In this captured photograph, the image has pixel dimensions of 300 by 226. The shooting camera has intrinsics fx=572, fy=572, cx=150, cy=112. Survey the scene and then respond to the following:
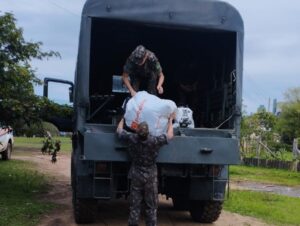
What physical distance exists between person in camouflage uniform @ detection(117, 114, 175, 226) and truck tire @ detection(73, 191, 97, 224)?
1.09 m

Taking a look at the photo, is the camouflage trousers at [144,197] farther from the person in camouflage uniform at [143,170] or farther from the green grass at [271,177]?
the green grass at [271,177]

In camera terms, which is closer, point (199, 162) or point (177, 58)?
point (199, 162)

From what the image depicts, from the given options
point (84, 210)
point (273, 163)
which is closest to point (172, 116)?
point (84, 210)

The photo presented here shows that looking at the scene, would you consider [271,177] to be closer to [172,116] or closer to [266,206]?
[266,206]

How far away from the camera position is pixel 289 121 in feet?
155

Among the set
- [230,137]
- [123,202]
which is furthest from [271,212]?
[230,137]

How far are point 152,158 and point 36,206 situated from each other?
121 inches

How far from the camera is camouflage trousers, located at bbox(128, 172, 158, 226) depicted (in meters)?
6.71

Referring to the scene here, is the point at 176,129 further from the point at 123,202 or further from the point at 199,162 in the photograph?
the point at 123,202

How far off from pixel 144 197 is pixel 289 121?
41.9m

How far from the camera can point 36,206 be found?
9008 millimetres

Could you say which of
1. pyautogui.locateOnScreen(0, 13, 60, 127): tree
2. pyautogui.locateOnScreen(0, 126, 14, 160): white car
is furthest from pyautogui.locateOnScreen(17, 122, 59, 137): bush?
pyautogui.locateOnScreen(0, 126, 14, 160): white car

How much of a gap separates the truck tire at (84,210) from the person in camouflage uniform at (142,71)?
5.26ft

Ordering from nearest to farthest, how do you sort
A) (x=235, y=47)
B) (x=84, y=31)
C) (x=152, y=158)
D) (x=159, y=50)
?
1. (x=152, y=158)
2. (x=84, y=31)
3. (x=235, y=47)
4. (x=159, y=50)
